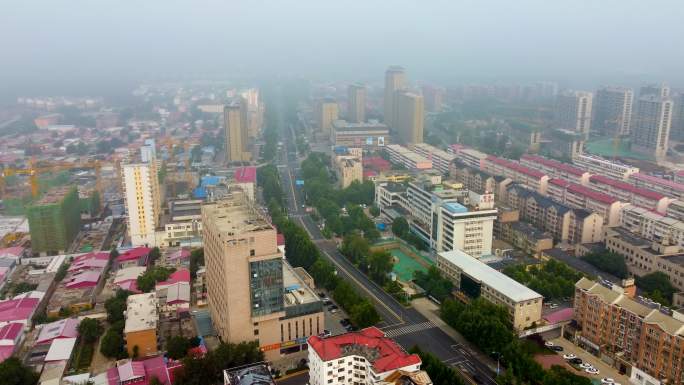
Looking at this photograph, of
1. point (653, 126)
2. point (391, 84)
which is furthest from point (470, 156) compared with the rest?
point (391, 84)

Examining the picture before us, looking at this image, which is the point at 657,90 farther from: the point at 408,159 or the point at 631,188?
the point at 631,188

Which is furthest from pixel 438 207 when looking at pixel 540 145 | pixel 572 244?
pixel 540 145

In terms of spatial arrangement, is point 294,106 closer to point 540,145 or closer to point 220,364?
point 540,145

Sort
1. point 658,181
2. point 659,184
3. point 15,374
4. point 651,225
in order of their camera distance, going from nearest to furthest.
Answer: point 15,374 < point 651,225 < point 659,184 < point 658,181

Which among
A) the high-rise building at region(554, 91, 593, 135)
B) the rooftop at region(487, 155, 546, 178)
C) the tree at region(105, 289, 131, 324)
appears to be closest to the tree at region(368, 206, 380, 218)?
the rooftop at region(487, 155, 546, 178)

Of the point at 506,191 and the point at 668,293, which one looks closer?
the point at 668,293

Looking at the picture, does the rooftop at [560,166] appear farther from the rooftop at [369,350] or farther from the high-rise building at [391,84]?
the rooftop at [369,350]
